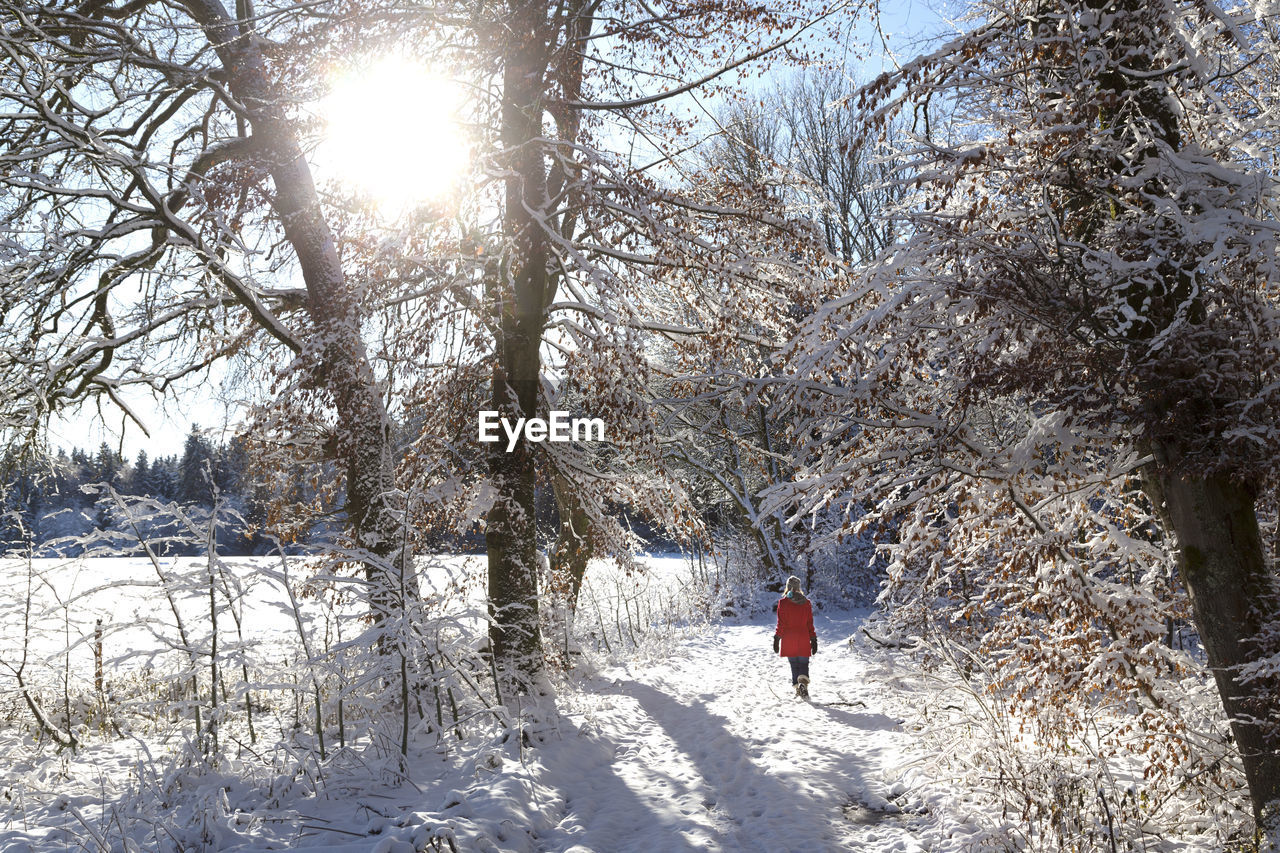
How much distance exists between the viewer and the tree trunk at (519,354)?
7789 millimetres

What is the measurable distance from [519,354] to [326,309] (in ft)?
8.11

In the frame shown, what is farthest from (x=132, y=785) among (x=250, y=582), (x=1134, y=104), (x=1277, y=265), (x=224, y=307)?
(x=1134, y=104)

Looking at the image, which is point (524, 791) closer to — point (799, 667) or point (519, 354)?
point (519, 354)

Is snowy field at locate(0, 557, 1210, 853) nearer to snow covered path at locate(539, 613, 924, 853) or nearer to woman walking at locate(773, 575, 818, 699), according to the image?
snow covered path at locate(539, 613, 924, 853)

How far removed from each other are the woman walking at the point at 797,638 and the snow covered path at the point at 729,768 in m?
0.37

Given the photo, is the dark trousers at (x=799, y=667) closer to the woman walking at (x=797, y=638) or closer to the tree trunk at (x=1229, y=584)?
the woman walking at (x=797, y=638)

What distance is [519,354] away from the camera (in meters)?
8.74

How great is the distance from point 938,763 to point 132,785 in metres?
6.43

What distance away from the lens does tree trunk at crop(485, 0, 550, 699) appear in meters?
7.79

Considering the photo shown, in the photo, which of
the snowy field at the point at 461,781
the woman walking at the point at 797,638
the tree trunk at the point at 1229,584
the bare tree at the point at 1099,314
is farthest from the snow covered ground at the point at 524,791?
the bare tree at the point at 1099,314

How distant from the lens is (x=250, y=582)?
5.70 metres

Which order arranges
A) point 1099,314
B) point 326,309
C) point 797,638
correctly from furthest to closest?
point 797,638
point 326,309
point 1099,314

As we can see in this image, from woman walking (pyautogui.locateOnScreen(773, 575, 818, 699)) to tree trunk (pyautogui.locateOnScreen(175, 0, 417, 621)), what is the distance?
5350 millimetres

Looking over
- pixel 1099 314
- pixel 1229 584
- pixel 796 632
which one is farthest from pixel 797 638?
pixel 1099 314
